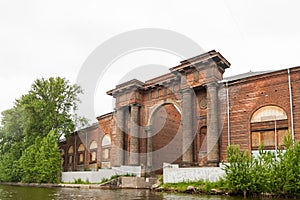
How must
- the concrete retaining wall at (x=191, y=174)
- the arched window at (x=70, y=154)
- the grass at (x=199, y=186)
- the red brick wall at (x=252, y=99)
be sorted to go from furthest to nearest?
the arched window at (x=70, y=154), the concrete retaining wall at (x=191, y=174), the red brick wall at (x=252, y=99), the grass at (x=199, y=186)

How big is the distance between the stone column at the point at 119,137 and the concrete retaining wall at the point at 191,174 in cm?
654

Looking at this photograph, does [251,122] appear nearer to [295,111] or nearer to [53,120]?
[295,111]

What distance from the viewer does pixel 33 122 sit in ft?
101

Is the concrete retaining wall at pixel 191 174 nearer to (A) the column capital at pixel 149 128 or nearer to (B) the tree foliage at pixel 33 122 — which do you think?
(A) the column capital at pixel 149 128

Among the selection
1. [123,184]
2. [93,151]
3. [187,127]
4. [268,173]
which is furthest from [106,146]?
[268,173]

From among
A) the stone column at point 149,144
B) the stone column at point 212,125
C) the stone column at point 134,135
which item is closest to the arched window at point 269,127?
the stone column at point 212,125

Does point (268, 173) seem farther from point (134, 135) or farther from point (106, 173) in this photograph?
point (106, 173)

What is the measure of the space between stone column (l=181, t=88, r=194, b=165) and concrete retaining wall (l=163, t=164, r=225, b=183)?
3.80 feet

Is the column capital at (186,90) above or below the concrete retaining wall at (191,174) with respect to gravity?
above

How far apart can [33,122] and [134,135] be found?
11876mm

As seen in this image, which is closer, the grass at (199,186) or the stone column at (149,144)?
the grass at (199,186)

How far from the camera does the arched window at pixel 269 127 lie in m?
17.4

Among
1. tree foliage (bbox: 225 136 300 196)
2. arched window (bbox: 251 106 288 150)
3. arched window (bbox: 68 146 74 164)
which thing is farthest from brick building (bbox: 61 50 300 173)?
arched window (bbox: 68 146 74 164)

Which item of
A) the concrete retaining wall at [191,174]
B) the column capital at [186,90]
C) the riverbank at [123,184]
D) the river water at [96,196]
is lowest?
the riverbank at [123,184]
